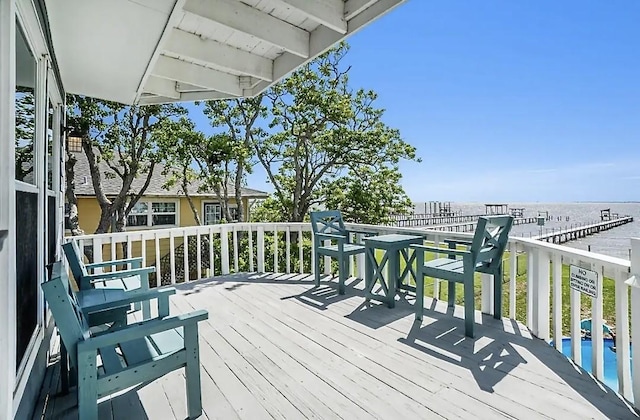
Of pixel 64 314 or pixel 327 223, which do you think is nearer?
pixel 64 314

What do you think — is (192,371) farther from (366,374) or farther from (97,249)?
(97,249)

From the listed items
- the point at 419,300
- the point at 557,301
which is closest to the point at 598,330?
the point at 557,301

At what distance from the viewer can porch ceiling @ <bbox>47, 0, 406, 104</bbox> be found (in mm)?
2090

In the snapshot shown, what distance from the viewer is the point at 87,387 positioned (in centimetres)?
155

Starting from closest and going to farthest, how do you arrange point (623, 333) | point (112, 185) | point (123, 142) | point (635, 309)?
point (635, 309)
point (623, 333)
point (123, 142)
point (112, 185)

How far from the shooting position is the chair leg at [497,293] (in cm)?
328

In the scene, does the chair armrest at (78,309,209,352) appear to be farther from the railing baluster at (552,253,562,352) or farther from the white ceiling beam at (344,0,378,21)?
the railing baluster at (552,253,562,352)

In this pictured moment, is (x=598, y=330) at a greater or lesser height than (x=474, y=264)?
lesser

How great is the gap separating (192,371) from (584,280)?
2.58m

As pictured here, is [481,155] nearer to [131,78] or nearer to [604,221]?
[604,221]

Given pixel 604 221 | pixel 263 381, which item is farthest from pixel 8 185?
pixel 604 221

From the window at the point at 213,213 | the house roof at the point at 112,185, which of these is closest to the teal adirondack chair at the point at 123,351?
the house roof at the point at 112,185

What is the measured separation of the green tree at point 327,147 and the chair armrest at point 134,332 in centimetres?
931

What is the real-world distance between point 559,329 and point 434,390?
1362mm
